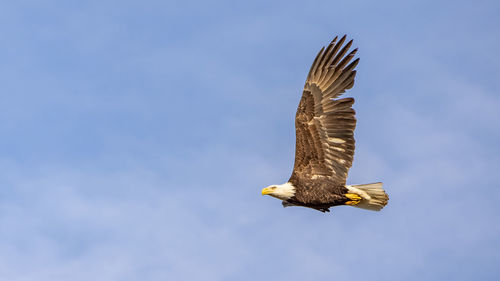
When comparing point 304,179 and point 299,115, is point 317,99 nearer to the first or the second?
point 299,115

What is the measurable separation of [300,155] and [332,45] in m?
2.79

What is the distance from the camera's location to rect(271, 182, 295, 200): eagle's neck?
20.9m

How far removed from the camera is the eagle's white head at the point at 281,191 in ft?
68.7

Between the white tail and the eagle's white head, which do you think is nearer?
the white tail

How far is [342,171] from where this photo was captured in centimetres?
2072

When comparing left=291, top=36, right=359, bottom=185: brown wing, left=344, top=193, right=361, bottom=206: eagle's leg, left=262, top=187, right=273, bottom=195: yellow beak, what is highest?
left=291, top=36, right=359, bottom=185: brown wing

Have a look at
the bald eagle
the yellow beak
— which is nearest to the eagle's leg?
the bald eagle

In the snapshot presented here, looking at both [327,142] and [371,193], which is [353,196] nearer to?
[371,193]

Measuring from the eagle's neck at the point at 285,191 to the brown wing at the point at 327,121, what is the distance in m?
0.26

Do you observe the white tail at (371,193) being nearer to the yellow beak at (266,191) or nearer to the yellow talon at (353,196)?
the yellow talon at (353,196)

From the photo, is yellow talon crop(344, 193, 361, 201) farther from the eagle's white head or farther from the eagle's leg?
the eagle's white head

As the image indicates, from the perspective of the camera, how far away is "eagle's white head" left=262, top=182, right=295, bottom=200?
20.9 metres

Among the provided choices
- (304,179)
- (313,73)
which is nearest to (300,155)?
(304,179)

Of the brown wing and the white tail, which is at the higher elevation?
the brown wing
